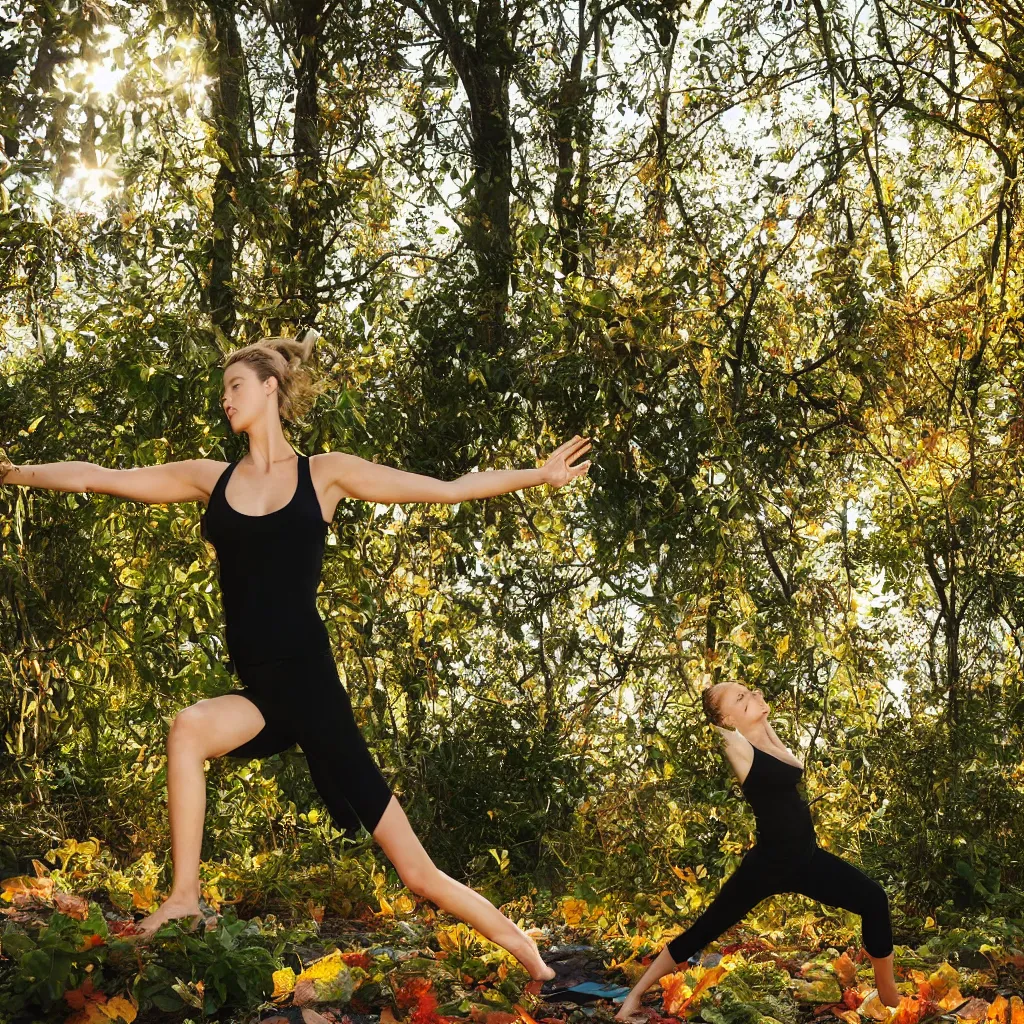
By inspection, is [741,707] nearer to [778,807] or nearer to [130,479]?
[778,807]

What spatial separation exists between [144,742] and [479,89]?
12.3 ft

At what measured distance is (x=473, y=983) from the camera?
12.1ft

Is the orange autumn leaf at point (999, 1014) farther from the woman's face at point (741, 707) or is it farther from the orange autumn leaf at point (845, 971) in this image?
the woman's face at point (741, 707)

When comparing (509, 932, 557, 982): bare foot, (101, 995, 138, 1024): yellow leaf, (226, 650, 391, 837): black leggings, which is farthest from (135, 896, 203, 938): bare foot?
(509, 932, 557, 982): bare foot

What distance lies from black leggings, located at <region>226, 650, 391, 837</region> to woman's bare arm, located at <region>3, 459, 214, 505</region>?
0.58 m

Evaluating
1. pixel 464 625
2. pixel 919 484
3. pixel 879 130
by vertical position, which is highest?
pixel 879 130

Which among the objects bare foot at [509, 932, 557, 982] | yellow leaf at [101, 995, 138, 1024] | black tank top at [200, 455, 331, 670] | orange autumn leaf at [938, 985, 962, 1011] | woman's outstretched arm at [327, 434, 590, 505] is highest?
woman's outstretched arm at [327, 434, 590, 505]

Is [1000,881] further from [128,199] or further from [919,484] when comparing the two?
[128,199]

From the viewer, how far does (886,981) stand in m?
3.53

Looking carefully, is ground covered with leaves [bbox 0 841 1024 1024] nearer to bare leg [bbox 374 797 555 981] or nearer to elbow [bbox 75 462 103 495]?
bare leg [bbox 374 797 555 981]

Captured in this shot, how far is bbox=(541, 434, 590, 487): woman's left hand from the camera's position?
11.4 feet

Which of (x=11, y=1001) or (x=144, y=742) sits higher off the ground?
(x=144, y=742)

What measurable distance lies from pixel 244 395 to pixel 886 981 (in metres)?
2.61

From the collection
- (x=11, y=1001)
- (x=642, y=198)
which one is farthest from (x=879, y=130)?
(x=11, y=1001)
